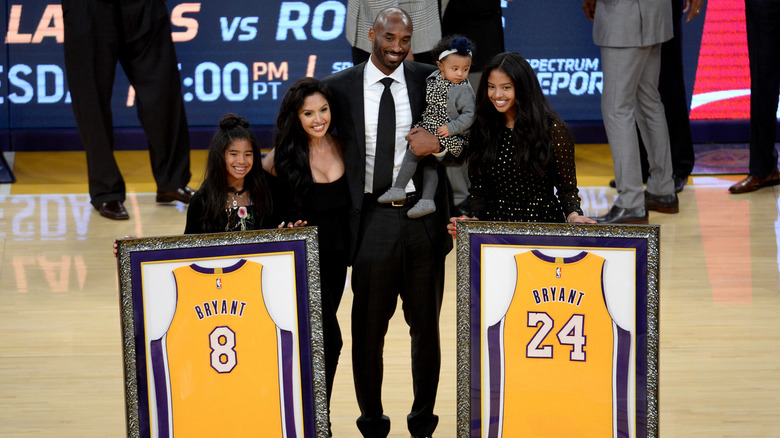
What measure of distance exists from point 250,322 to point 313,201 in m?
0.49

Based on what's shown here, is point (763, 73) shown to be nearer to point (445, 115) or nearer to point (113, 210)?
point (445, 115)

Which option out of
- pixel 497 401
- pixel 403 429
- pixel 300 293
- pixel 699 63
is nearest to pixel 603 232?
pixel 497 401

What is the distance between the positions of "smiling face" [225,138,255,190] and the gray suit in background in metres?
3.11

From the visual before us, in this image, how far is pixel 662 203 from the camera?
6.25m

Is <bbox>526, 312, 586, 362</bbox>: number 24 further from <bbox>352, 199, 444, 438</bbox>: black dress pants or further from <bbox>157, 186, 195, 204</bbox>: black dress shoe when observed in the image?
<bbox>157, 186, 195, 204</bbox>: black dress shoe

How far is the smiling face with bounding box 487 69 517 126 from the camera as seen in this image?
3.10 metres

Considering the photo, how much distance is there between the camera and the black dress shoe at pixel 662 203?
6.24 m

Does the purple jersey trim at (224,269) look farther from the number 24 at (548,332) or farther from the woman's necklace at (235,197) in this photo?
the number 24 at (548,332)

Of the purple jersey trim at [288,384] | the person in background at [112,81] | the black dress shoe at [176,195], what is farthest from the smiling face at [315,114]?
the black dress shoe at [176,195]

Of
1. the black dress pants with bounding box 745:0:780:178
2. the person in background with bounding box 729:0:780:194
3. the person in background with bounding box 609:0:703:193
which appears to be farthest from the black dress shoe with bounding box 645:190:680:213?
the black dress pants with bounding box 745:0:780:178

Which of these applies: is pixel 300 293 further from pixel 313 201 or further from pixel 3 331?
pixel 3 331

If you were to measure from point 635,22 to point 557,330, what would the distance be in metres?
3.05

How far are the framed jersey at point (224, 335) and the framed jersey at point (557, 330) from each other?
0.49 meters

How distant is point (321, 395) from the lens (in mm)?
3109
